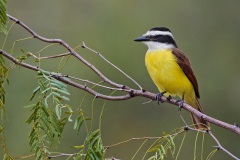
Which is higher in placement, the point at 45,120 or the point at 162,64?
the point at 162,64

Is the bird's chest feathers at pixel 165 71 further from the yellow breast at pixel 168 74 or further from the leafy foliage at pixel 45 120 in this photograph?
the leafy foliage at pixel 45 120

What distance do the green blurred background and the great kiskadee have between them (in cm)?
587

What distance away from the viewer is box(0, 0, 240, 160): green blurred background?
1150 cm

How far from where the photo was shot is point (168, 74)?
4.81 metres

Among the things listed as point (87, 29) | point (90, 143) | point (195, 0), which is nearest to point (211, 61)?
point (195, 0)

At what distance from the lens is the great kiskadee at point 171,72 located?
479 centimetres

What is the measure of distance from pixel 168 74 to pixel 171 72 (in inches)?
1.8

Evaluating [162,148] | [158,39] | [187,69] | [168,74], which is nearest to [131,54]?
[158,39]

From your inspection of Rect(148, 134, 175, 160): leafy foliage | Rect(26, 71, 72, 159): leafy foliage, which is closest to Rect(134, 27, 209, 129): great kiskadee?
Rect(148, 134, 175, 160): leafy foliage

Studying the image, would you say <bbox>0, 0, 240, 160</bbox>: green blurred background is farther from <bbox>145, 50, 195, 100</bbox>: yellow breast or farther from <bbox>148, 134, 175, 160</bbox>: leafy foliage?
<bbox>148, 134, 175, 160</bbox>: leafy foliage

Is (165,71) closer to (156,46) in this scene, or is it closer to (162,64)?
(162,64)

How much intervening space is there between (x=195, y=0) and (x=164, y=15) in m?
0.69

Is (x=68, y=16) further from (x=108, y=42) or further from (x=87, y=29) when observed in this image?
(x=108, y=42)

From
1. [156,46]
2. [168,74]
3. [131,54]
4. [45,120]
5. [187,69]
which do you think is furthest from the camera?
[131,54]
